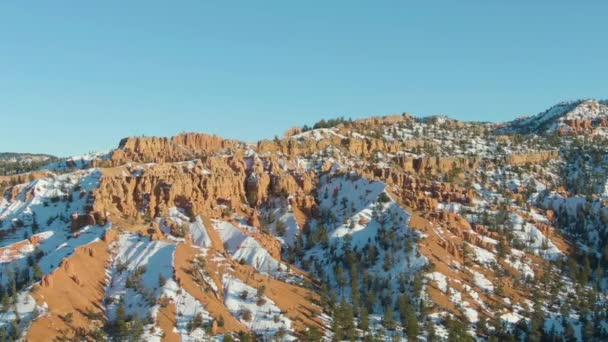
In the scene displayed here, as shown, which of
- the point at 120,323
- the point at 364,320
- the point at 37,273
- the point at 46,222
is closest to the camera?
the point at 120,323

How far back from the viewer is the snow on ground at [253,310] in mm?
96000

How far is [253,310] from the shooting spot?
99438mm

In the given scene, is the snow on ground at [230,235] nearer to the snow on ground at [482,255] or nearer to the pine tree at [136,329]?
the pine tree at [136,329]

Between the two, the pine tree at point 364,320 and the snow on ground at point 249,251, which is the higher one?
the snow on ground at point 249,251

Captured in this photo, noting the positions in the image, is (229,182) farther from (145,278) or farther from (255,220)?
(145,278)

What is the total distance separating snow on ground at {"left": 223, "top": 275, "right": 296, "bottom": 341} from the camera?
3780 inches

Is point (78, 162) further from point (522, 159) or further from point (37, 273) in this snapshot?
point (522, 159)

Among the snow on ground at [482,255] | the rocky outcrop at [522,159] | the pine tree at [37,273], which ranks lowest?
the snow on ground at [482,255]

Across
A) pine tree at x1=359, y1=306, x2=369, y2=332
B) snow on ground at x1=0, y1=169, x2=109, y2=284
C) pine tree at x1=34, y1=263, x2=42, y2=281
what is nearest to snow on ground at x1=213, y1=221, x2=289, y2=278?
pine tree at x1=359, y1=306, x2=369, y2=332

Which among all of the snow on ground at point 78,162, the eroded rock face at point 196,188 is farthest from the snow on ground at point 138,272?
the snow on ground at point 78,162

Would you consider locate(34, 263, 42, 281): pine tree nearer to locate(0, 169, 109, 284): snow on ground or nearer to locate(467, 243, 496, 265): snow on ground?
locate(0, 169, 109, 284): snow on ground

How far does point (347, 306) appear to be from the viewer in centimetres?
10375

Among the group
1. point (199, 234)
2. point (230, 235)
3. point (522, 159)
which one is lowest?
point (230, 235)

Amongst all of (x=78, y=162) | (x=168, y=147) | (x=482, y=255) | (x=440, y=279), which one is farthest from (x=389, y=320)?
(x=78, y=162)
